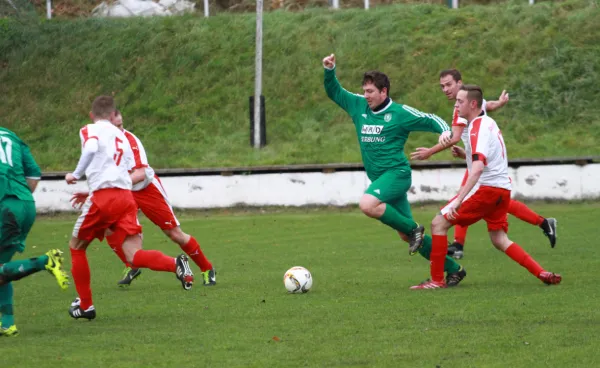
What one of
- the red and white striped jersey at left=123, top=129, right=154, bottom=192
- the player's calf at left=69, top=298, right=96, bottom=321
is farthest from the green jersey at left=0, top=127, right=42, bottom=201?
the red and white striped jersey at left=123, top=129, right=154, bottom=192

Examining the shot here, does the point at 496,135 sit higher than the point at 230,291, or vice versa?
the point at 496,135

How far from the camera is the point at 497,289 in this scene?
8945mm

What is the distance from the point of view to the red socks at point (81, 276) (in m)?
7.88

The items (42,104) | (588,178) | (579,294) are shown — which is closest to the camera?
(579,294)

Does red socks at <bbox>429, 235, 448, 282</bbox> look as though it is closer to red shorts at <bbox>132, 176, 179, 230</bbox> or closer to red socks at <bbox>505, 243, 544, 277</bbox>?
red socks at <bbox>505, 243, 544, 277</bbox>

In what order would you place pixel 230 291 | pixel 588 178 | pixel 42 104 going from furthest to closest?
pixel 42 104 < pixel 588 178 < pixel 230 291

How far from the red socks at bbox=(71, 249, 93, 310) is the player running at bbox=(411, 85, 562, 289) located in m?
3.04

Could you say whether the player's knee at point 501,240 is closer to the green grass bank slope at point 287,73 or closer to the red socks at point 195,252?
the red socks at point 195,252

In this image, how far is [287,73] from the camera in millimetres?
26344

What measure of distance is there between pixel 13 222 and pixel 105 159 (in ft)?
2.82

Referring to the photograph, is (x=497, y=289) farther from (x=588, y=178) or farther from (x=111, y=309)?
(x=588, y=178)

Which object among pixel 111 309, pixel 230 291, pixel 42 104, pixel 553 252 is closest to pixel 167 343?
pixel 111 309

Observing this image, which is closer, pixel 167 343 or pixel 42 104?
pixel 167 343

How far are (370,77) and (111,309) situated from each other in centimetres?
331
